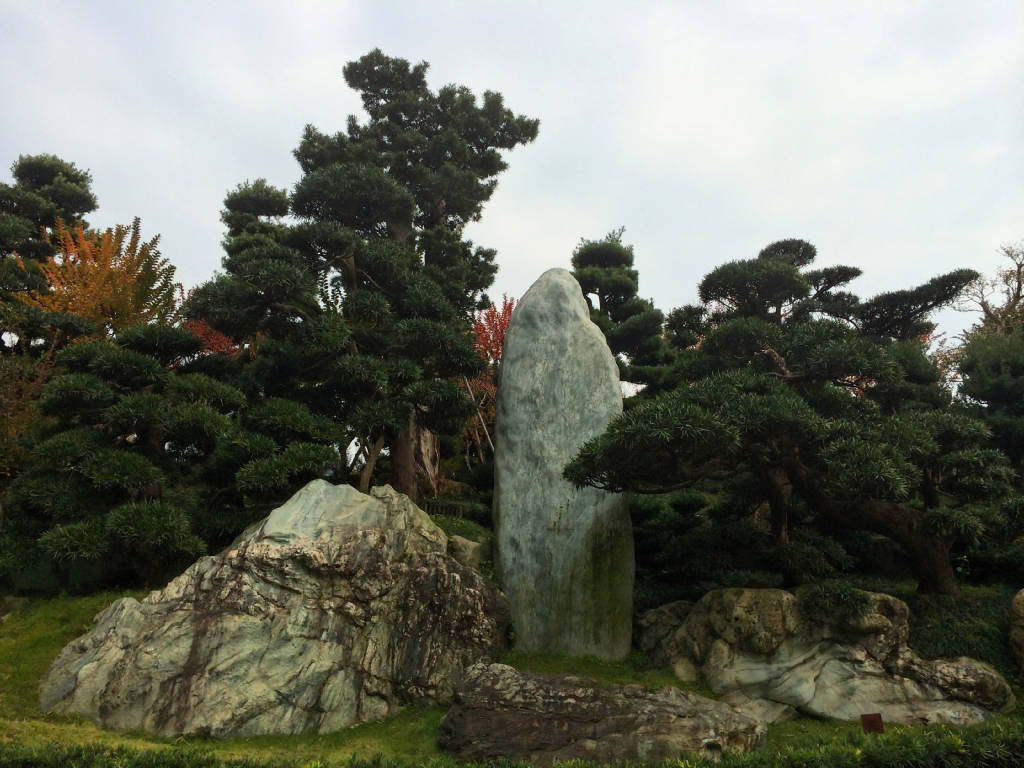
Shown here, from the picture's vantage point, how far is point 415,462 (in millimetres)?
11906

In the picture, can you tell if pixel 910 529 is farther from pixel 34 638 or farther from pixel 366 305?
pixel 34 638

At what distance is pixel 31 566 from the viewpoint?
28.4 ft

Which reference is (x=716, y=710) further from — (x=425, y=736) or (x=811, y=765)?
(x=425, y=736)

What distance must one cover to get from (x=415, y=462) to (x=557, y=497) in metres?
3.58

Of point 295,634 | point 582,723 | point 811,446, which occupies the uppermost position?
point 811,446

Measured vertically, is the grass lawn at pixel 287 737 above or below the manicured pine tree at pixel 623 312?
below

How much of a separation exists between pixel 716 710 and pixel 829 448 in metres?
3.02

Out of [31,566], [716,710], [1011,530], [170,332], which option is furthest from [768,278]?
[31,566]

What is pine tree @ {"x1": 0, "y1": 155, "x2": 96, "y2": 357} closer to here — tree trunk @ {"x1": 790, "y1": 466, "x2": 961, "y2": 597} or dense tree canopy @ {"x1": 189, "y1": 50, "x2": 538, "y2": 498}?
dense tree canopy @ {"x1": 189, "y1": 50, "x2": 538, "y2": 498}

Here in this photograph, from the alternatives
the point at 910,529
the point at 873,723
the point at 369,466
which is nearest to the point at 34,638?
the point at 369,466

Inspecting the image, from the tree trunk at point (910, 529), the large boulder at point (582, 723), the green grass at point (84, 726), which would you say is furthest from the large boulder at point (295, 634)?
the tree trunk at point (910, 529)

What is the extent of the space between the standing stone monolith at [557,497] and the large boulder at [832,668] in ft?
4.75

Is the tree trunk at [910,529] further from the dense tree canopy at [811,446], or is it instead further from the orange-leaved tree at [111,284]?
the orange-leaved tree at [111,284]

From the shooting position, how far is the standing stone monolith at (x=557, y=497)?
8789 mm
